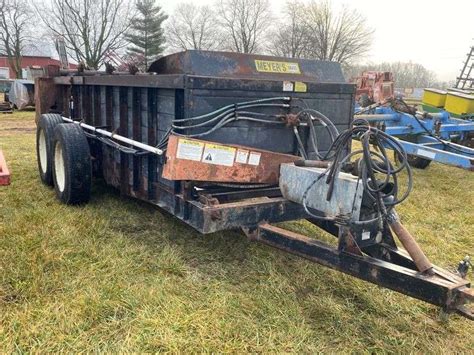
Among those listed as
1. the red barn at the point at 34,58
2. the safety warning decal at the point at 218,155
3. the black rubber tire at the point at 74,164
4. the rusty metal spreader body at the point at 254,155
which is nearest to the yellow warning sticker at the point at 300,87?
the rusty metal spreader body at the point at 254,155

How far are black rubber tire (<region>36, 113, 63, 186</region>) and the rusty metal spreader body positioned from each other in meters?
1.08

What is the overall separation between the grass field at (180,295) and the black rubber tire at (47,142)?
0.68 m

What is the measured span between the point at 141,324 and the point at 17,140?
8016 millimetres

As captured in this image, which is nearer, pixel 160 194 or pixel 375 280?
pixel 375 280

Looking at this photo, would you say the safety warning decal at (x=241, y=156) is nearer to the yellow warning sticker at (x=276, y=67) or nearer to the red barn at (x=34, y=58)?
the yellow warning sticker at (x=276, y=67)

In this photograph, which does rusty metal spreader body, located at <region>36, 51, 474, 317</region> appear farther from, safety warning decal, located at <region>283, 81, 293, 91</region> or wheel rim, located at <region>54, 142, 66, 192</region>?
wheel rim, located at <region>54, 142, 66, 192</region>

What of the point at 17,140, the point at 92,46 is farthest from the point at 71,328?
the point at 92,46

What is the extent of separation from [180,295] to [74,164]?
5.96 feet

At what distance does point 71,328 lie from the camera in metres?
2.35

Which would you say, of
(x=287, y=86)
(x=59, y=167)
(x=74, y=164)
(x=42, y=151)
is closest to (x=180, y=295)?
(x=287, y=86)

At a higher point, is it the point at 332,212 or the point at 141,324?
the point at 332,212

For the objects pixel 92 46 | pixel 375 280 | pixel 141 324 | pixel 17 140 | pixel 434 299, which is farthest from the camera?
pixel 92 46

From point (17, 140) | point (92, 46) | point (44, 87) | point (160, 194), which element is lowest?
point (17, 140)

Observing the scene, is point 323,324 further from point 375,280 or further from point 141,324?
point 141,324
